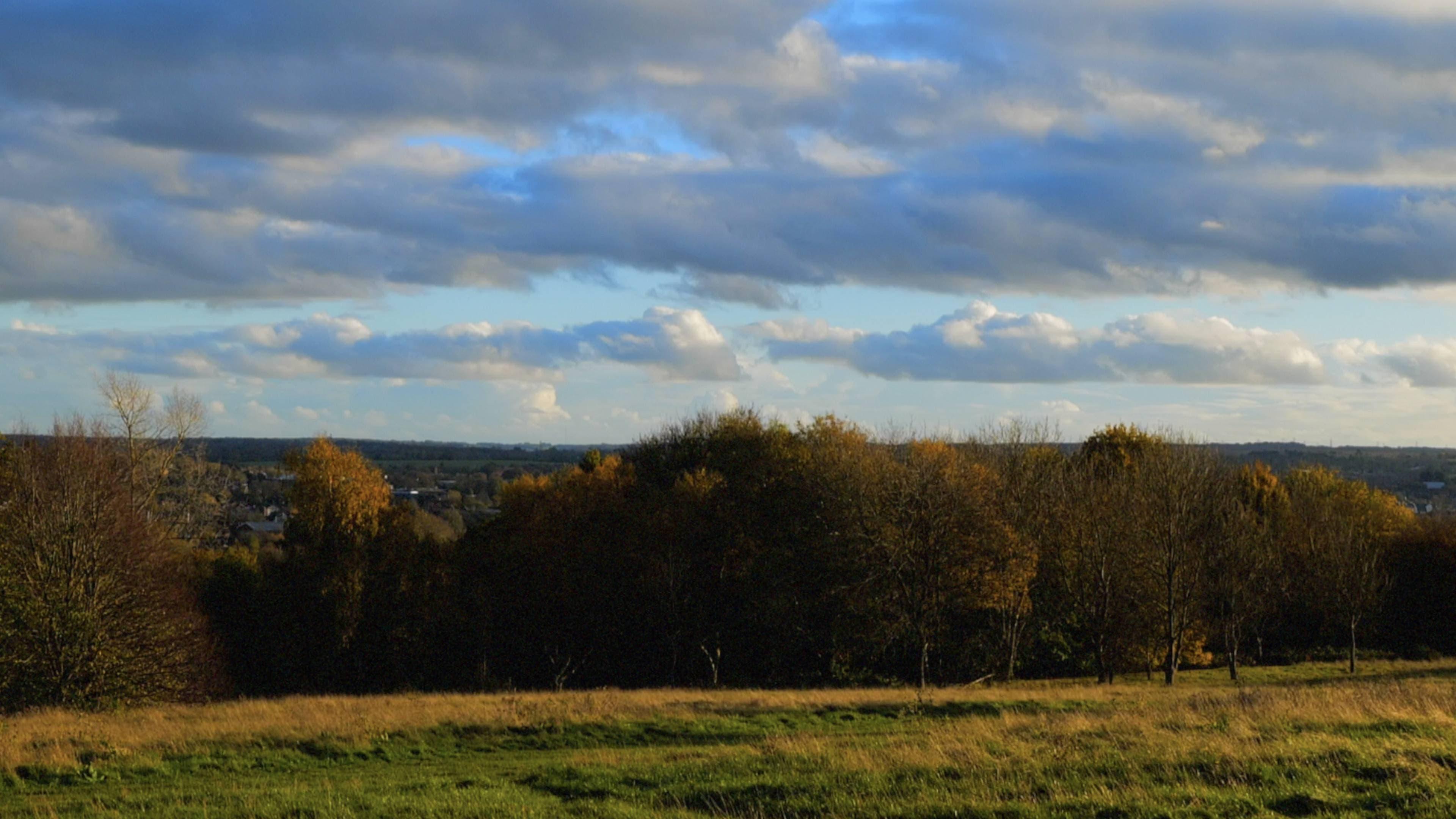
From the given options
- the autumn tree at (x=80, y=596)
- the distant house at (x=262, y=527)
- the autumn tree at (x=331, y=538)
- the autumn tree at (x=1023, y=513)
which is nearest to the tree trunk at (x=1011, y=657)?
the autumn tree at (x=1023, y=513)

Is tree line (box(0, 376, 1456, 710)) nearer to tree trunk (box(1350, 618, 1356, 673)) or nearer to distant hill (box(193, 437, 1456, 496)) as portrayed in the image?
tree trunk (box(1350, 618, 1356, 673))

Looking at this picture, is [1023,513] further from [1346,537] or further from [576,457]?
[576,457]

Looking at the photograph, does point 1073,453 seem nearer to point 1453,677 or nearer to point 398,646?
point 1453,677

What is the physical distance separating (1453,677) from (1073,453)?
28.7 m

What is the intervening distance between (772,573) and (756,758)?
31558 mm

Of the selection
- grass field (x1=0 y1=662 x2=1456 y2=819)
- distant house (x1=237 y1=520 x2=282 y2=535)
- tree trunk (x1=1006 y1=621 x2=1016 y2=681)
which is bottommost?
tree trunk (x1=1006 y1=621 x2=1016 y2=681)

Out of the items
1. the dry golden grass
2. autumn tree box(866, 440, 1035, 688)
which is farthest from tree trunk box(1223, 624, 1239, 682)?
autumn tree box(866, 440, 1035, 688)

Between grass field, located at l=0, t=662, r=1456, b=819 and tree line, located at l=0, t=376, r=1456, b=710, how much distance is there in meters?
15.1

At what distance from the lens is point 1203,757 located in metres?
13.8

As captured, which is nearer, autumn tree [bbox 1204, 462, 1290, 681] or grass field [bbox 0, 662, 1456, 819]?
grass field [bbox 0, 662, 1456, 819]

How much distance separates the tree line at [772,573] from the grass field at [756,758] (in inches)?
595

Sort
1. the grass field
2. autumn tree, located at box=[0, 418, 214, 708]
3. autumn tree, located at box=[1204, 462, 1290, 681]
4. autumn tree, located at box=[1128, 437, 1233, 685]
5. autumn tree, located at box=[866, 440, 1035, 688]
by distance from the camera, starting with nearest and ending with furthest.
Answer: the grass field < autumn tree, located at box=[0, 418, 214, 708] < autumn tree, located at box=[866, 440, 1035, 688] < autumn tree, located at box=[1128, 437, 1233, 685] < autumn tree, located at box=[1204, 462, 1290, 681]

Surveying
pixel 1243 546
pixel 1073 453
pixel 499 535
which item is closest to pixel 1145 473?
pixel 1243 546

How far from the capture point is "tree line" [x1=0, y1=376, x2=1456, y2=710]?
44.9 meters
